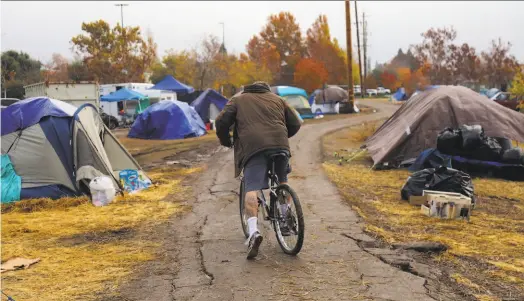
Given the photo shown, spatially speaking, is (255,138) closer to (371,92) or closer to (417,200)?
(417,200)

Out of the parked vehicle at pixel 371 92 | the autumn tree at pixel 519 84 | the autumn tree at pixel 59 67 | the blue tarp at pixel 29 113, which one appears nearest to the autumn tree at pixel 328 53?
the parked vehicle at pixel 371 92

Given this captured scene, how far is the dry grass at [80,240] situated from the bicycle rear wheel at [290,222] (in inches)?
56.0

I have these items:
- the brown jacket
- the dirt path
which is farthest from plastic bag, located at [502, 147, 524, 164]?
the brown jacket

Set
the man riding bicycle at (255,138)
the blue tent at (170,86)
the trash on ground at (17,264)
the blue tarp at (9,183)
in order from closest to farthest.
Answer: the man riding bicycle at (255,138)
the trash on ground at (17,264)
the blue tarp at (9,183)
the blue tent at (170,86)

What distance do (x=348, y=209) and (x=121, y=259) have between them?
3.56 meters

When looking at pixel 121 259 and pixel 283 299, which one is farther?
pixel 121 259

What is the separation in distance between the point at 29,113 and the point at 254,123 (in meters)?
6.25

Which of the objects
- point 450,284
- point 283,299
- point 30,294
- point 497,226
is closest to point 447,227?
point 497,226

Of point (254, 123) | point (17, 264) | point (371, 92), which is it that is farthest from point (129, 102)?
point (371, 92)

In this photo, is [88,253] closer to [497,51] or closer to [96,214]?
[96,214]

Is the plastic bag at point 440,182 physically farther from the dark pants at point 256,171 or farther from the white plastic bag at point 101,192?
the white plastic bag at point 101,192

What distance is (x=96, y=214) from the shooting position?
8.21 meters

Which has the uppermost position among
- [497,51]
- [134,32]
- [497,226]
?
[134,32]

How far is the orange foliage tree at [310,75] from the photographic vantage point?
57750 mm
